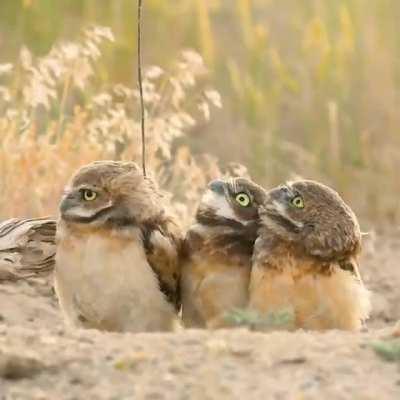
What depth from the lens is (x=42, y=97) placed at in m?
6.27

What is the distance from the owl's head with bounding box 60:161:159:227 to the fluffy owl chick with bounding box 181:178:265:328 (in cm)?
20

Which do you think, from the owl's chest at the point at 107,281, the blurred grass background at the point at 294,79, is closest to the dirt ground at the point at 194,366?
the owl's chest at the point at 107,281

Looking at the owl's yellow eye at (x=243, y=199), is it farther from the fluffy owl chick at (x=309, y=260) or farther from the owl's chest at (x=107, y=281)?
the owl's chest at (x=107, y=281)

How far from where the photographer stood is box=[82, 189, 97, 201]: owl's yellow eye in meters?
4.61

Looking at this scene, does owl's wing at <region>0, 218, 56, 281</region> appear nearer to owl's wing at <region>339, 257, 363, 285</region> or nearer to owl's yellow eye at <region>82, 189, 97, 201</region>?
owl's yellow eye at <region>82, 189, 97, 201</region>

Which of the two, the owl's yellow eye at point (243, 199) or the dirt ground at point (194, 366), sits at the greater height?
the owl's yellow eye at point (243, 199)

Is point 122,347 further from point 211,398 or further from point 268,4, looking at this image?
point 268,4

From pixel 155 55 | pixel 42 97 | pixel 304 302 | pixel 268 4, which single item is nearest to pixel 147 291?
pixel 304 302

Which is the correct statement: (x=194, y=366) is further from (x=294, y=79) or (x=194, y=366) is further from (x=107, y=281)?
(x=294, y=79)

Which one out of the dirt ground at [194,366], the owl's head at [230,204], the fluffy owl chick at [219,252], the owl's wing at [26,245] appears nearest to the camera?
the dirt ground at [194,366]

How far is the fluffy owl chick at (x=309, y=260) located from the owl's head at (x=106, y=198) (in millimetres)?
411

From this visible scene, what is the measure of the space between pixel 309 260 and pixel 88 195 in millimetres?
746

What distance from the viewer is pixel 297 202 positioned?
15.5ft

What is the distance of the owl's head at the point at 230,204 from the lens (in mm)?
4750
